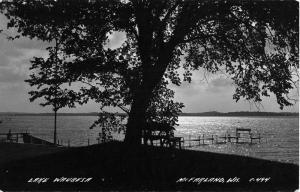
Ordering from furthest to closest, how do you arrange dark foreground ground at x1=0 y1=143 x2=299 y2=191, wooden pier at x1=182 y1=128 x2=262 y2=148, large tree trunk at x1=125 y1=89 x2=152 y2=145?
wooden pier at x1=182 y1=128 x2=262 y2=148, large tree trunk at x1=125 y1=89 x2=152 y2=145, dark foreground ground at x1=0 y1=143 x2=299 y2=191

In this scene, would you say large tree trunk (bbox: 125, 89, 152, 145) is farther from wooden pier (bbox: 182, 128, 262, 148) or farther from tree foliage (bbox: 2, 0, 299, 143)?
wooden pier (bbox: 182, 128, 262, 148)

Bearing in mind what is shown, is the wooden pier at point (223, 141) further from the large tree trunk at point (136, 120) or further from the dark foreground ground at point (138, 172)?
the dark foreground ground at point (138, 172)

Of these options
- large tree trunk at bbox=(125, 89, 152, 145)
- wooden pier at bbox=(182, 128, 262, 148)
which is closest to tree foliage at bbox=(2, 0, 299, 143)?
large tree trunk at bbox=(125, 89, 152, 145)

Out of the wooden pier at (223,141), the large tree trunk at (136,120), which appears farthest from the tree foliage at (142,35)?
the wooden pier at (223,141)

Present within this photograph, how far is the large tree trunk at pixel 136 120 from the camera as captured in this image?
52.0ft

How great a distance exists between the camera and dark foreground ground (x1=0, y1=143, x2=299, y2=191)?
45.3 ft

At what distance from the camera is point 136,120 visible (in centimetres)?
1698

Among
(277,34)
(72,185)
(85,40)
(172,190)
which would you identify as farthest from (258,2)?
(72,185)

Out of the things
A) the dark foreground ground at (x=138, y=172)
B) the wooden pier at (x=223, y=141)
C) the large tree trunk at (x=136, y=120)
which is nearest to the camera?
the dark foreground ground at (x=138, y=172)

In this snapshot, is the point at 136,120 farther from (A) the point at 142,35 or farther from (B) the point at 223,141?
(B) the point at 223,141

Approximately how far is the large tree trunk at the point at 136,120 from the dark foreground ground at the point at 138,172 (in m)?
0.48

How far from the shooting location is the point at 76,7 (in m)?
14.8

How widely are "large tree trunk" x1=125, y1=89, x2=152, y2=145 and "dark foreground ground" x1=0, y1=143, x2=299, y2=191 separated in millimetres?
477

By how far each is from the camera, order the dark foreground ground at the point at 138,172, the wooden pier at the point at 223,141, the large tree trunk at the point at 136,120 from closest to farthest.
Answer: the dark foreground ground at the point at 138,172
the large tree trunk at the point at 136,120
the wooden pier at the point at 223,141
